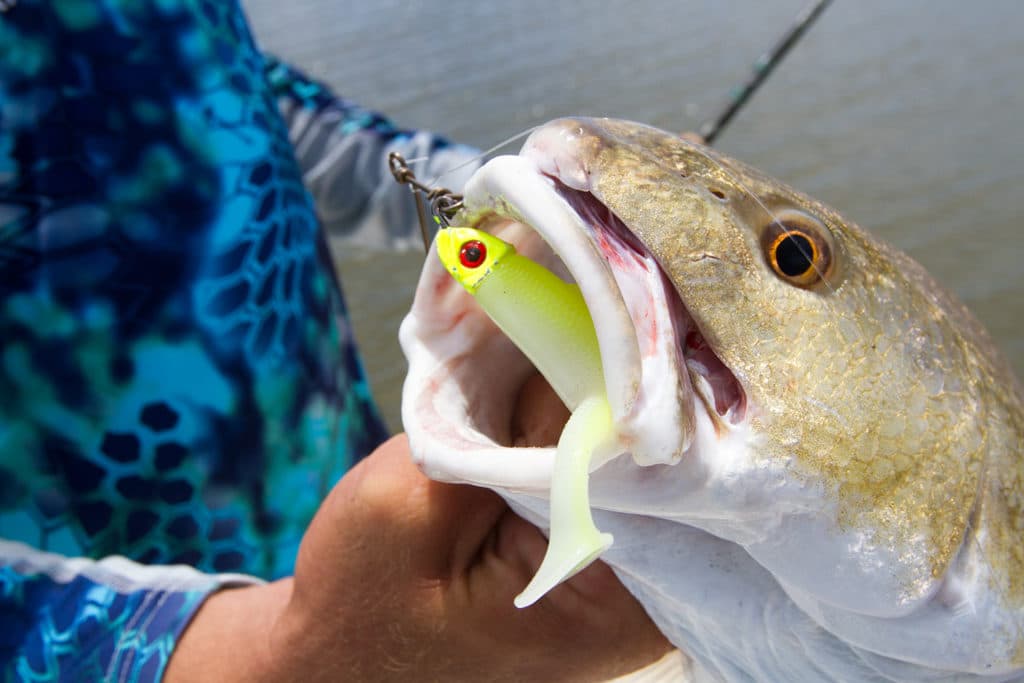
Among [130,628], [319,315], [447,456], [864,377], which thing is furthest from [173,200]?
[864,377]

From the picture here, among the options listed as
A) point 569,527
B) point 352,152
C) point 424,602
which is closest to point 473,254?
point 569,527

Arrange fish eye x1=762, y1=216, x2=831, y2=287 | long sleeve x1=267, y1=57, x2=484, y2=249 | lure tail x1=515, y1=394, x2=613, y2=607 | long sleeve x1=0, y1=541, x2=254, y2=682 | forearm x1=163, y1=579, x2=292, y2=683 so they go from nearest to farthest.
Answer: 1. lure tail x1=515, y1=394, x2=613, y2=607
2. fish eye x1=762, y1=216, x2=831, y2=287
3. forearm x1=163, y1=579, x2=292, y2=683
4. long sleeve x1=0, y1=541, x2=254, y2=682
5. long sleeve x1=267, y1=57, x2=484, y2=249

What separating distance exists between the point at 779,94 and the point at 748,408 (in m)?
9.48

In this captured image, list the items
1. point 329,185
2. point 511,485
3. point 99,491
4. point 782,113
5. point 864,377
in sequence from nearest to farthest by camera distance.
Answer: point 511,485, point 864,377, point 99,491, point 329,185, point 782,113

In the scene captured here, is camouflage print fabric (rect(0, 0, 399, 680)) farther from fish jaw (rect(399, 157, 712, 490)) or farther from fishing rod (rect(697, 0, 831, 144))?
fishing rod (rect(697, 0, 831, 144))

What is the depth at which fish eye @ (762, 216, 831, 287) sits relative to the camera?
1.08 metres

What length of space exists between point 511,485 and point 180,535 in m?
1.29

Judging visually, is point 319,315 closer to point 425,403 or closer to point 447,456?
point 425,403

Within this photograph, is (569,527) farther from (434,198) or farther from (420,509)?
(434,198)

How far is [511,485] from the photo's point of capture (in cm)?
93

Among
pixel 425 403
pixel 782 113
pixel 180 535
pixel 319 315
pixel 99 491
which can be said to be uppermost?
pixel 425 403

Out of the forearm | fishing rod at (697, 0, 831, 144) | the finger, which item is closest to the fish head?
the finger

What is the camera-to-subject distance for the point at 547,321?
1006mm

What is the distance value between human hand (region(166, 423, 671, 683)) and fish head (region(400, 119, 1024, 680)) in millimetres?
107
